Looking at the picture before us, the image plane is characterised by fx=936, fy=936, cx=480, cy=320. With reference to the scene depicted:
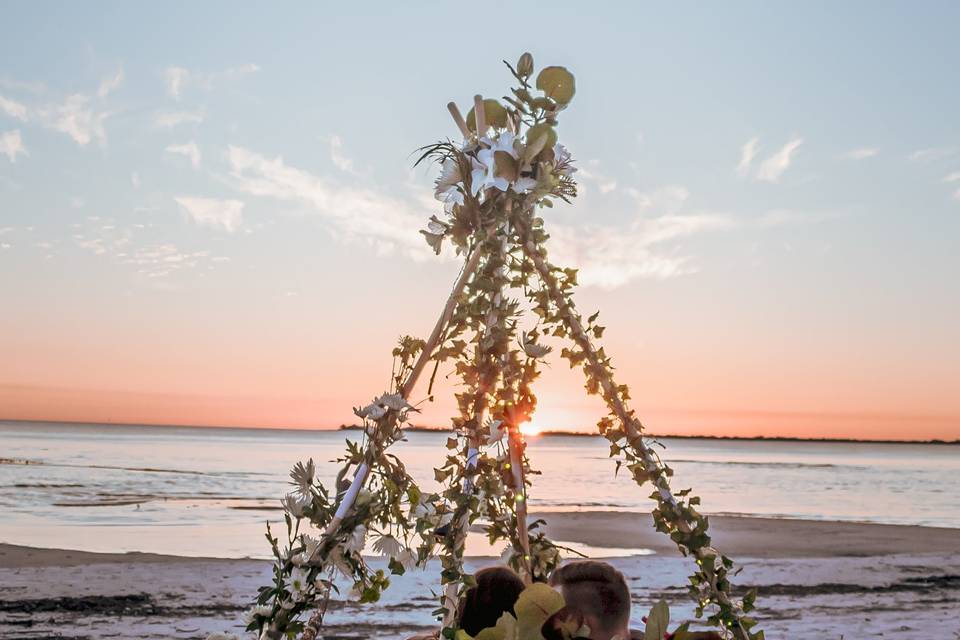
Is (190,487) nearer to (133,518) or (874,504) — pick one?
(133,518)

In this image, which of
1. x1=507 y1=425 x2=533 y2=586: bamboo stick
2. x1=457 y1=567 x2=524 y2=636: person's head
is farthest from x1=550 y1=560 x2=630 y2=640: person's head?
x1=507 y1=425 x2=533 y2=586: bamboo stick

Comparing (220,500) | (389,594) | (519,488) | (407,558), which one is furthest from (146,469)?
(407,558)

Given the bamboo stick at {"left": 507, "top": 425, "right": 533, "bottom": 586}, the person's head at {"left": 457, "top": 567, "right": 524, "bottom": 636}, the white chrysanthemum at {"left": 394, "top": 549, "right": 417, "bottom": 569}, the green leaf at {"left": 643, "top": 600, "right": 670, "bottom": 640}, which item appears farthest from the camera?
the bamboo stick at {"left": 507, "top": 425, "right": 533, "bottom": 586}

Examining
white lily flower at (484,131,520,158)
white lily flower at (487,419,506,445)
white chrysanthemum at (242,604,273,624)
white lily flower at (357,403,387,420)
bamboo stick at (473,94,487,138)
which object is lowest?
white chrysanthemum at (242,604,273,624)

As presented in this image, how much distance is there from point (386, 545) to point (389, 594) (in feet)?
18.3

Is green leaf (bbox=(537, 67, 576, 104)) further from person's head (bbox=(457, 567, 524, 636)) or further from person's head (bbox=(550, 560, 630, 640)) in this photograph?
person's head (bbox=(457, 567, 524, 636))

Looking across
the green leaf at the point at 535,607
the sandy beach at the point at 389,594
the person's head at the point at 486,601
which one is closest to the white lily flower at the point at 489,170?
the person's head at the point at 486,601

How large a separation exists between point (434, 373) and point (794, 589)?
7.26 m

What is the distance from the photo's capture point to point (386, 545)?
298 cm

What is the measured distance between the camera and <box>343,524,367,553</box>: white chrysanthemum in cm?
288

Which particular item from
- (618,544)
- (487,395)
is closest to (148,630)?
(487,395)

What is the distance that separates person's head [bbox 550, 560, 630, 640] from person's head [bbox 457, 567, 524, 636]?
229 mm

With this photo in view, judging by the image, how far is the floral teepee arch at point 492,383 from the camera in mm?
3033

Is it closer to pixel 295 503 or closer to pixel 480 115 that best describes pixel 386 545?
pixel 295 503
